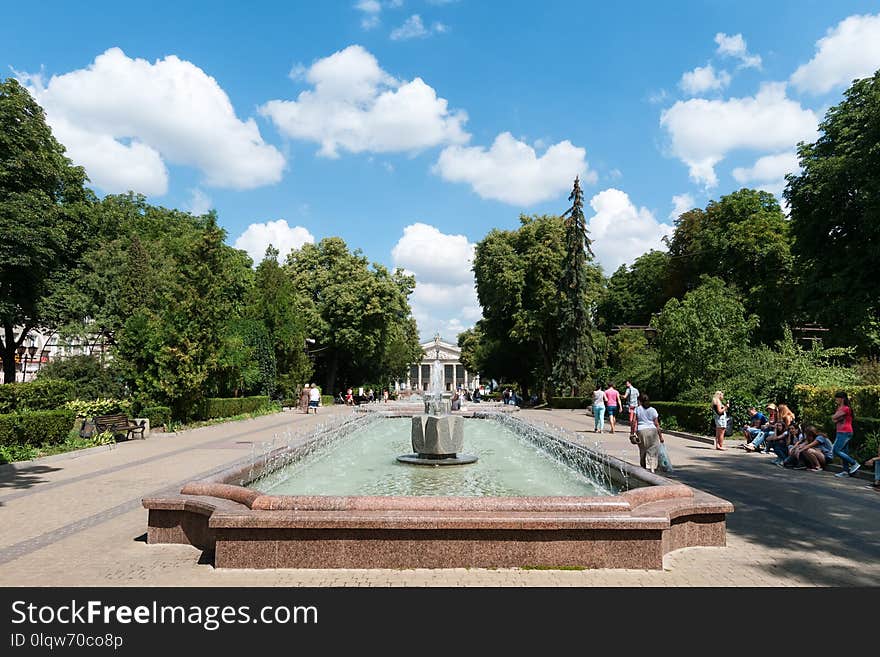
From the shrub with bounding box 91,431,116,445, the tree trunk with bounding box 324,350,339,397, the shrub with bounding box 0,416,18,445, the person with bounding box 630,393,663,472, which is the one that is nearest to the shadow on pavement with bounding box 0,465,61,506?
the shrub with bounding box 0,416,18,445

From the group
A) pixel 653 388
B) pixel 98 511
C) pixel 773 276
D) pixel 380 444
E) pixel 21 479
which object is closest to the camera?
pixel 98 511

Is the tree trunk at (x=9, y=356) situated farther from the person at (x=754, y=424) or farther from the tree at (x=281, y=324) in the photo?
the person at (x=754, y=424)

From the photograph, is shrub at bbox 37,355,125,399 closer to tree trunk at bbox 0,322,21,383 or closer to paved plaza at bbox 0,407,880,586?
tree trunk at bbox 0,322,21,383

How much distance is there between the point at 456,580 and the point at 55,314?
31.5m

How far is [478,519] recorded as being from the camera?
5.82 meters

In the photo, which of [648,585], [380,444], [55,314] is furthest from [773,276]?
[55,314]

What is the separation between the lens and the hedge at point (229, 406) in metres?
24.9

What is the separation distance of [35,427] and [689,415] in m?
19.1

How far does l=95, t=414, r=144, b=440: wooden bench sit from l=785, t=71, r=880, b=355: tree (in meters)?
26.8

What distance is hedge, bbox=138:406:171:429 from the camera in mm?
20344

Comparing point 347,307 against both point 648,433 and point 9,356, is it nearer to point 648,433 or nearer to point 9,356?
point 9,356

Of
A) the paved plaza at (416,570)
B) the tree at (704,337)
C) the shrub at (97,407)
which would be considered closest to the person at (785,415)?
the paved plaza at (416,570)

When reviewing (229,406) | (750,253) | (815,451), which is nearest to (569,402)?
(750,253)

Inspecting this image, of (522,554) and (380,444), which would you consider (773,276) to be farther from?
(522,554)
